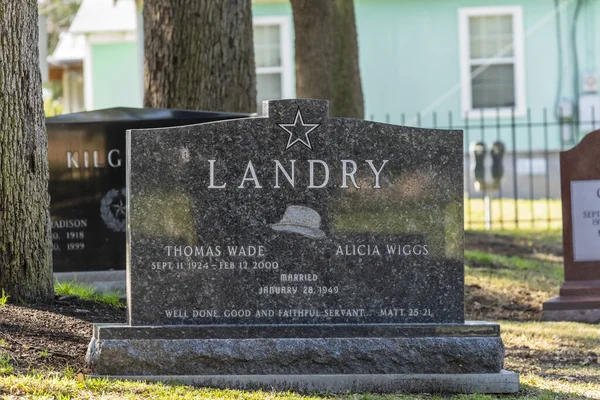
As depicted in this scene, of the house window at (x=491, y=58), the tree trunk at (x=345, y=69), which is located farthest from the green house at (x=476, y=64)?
the tree trunk at (x=345, y=69)

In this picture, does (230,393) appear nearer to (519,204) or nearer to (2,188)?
(2,188)


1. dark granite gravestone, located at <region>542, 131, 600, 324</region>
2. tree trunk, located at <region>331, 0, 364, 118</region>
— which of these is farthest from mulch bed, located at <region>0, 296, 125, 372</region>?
tree trunk, located at <region>331, 0, 364, 118</region>

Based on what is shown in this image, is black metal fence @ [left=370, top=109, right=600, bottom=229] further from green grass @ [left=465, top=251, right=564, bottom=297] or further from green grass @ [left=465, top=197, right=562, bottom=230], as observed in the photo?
green grass @ [left=465, top=251, right=564, bottom=297]

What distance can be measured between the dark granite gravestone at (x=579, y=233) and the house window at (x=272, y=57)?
1197 centimetres

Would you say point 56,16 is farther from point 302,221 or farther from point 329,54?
point 302,221

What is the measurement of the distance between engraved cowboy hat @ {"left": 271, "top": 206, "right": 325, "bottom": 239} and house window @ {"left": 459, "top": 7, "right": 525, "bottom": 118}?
15090 millimetres

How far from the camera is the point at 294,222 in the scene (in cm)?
588

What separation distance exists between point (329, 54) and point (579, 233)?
4949mm

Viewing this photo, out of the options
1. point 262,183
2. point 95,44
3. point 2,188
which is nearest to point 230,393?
point 262,183

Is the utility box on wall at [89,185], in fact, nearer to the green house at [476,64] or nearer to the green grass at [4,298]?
the green grass at [4,298]

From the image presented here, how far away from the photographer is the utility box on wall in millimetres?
8938

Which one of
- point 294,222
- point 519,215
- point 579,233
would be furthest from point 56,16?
point 294,222

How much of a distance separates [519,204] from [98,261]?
11.2 metres

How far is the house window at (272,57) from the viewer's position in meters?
20.8
